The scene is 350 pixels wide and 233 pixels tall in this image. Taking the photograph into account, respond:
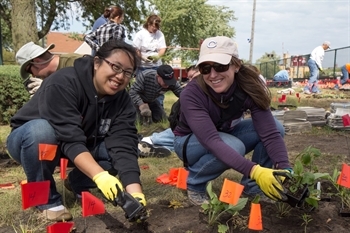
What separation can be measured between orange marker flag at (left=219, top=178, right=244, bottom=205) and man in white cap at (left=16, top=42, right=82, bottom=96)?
152cm

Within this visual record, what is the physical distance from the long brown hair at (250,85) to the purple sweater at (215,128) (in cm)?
3

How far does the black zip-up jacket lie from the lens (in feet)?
6.68

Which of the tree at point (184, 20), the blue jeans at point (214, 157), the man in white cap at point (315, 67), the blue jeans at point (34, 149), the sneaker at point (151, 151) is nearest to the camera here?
the blue jeans at point (34, 149)

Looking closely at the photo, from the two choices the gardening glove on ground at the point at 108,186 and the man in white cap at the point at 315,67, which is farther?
Answer: the man in white cap at the point at 315,67

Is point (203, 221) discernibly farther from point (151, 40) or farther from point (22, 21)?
point (22, 21)

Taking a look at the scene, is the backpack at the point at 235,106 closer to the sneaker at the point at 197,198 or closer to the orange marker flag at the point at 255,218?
the sneaker at the point at 197,198

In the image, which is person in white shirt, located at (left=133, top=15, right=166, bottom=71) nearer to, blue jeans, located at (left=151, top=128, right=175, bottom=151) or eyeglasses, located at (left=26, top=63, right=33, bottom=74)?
blue jeans, located at (left=151, top=128, right=175, bottom=151)

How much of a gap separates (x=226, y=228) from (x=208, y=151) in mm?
567

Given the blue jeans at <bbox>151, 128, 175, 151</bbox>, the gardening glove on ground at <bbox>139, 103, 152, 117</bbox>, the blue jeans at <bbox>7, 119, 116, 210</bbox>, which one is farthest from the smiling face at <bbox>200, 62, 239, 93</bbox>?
the gardening glove on ground at <bbox>139, 103, 152, 117</bbox>

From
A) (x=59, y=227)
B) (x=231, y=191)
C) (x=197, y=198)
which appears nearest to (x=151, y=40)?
(x=197, y=198)

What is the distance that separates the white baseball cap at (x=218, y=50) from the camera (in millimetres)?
2141

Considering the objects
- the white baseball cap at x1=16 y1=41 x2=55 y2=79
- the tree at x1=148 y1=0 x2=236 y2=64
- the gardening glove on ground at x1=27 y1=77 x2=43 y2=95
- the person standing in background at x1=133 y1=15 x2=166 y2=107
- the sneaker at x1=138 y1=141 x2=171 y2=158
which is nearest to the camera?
the white baseball cap at x1=16 y1=41 x2=55 y2=79

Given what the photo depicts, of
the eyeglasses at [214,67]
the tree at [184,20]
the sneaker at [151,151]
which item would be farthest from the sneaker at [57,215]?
the tree at [184,20]

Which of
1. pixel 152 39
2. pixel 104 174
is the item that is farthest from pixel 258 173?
pixel 152 39
